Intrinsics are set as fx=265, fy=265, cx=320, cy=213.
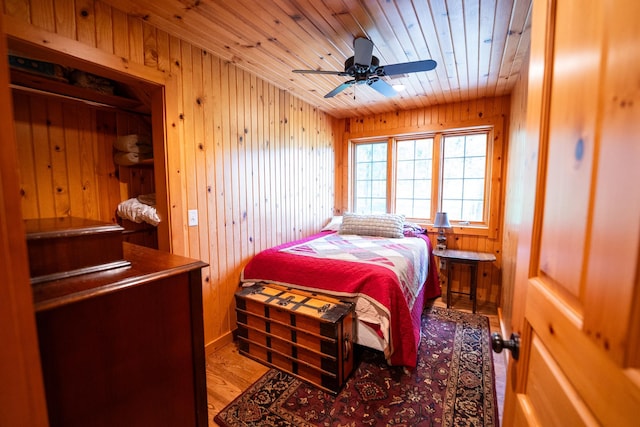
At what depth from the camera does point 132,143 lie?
80.0 inches

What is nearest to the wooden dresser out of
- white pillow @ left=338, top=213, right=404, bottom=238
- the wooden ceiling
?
the wooden ceiling

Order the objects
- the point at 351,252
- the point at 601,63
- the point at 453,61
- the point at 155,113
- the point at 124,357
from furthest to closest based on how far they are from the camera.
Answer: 1. the point at 351,252
2. the point at 453,61
3. the point at 155,113
4. the point at 124,357
5. the point at 601,63

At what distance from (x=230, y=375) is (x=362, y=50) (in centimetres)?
246

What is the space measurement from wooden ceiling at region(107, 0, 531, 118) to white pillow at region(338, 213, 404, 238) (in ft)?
5.04

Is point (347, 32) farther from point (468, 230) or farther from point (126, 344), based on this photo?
→ point (468, 230)

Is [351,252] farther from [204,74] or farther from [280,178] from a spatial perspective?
[204,74]

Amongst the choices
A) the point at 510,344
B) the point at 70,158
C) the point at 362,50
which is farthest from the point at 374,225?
the point at 70,158

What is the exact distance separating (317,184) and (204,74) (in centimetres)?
194

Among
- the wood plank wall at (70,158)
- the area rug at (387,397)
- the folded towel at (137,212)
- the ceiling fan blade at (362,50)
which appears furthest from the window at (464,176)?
the wood plank wall at (70,158)

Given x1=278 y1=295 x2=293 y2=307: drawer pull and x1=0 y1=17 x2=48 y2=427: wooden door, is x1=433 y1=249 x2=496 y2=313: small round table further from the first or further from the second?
x1=0 y1=17 x2=48 y2=427: wooden door

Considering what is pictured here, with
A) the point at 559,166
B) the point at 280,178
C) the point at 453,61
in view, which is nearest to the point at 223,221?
the point at 280,178

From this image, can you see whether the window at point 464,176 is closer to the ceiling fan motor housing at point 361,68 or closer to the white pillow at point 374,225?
the white pillow at point 374,225

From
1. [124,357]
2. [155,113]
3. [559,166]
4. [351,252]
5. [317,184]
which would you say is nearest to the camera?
[559,166]

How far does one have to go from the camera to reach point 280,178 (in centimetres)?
295
